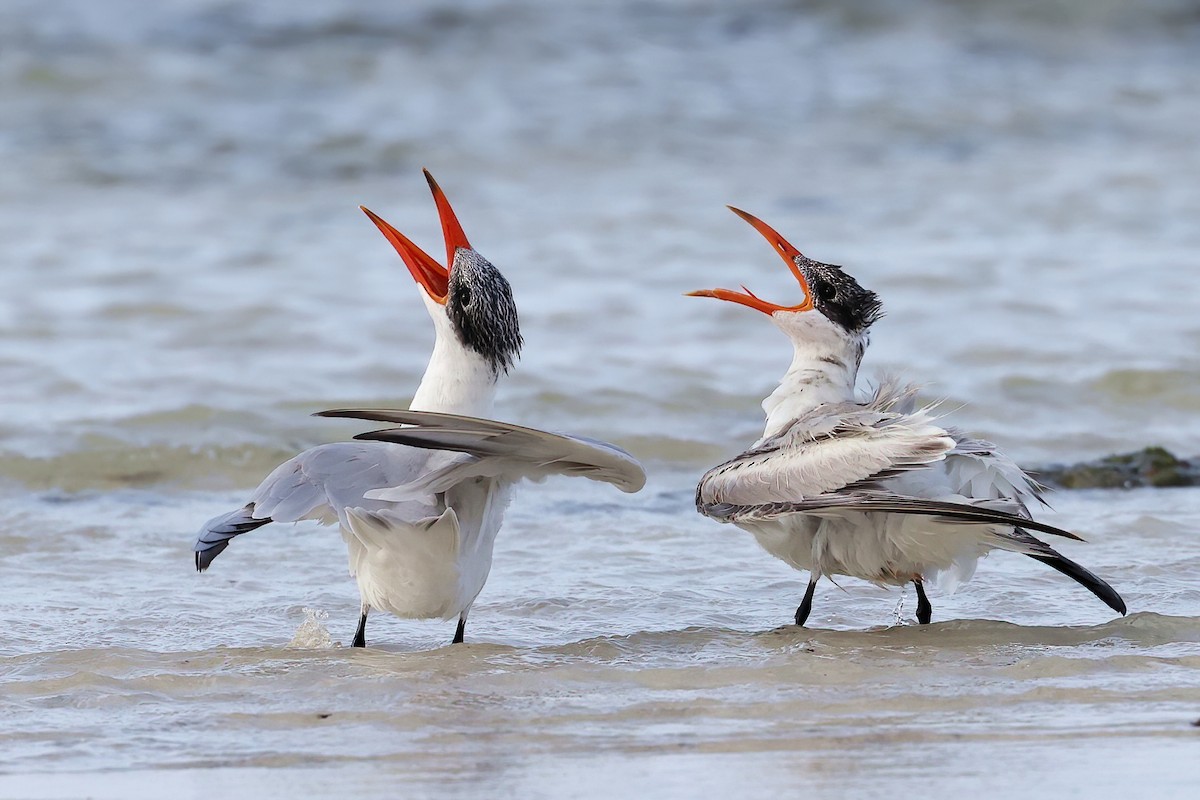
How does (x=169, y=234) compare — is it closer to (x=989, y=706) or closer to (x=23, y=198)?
(x=23, y=198)

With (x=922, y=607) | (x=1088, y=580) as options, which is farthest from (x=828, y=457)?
(x=1088, y=580)

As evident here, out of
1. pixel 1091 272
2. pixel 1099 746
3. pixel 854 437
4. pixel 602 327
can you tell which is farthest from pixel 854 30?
pixel 1099 746

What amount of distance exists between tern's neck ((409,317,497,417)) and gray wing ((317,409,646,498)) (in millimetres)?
412

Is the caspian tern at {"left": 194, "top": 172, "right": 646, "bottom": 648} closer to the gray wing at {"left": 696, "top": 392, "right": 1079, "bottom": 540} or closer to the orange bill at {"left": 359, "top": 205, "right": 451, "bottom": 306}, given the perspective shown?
the orange bill at {"left": 359, "top": 205, "right": 451, "bottom": 306}

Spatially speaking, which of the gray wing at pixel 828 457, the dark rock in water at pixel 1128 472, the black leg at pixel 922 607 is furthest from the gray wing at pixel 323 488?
the dark rock in water at pixel 1128 472

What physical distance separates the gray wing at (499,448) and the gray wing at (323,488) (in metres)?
0.11

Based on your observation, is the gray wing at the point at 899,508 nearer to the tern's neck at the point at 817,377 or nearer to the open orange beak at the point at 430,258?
the tern's neck at the point at 817,377

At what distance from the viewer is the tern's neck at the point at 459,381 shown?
5445 mm

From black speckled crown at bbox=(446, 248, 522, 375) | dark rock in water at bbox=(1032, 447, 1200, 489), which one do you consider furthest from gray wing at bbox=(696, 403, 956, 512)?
dark rock in water at bbox=(1032, 447, 1200, 489)

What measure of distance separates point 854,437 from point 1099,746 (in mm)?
1608

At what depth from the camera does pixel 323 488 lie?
493 centimetres

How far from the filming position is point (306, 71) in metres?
18.7

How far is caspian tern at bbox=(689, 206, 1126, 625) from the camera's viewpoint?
16.8 feet

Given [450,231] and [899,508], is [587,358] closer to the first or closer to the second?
[450,231]
